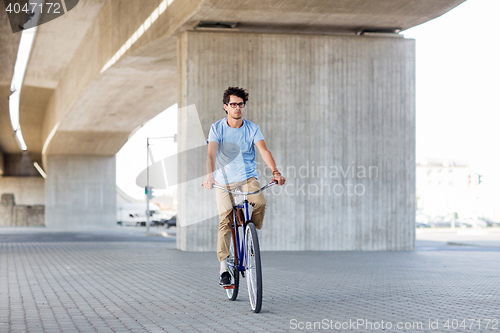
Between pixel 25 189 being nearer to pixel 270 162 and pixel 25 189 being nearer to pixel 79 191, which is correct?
pixel 79 191

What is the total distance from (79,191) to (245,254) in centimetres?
3680

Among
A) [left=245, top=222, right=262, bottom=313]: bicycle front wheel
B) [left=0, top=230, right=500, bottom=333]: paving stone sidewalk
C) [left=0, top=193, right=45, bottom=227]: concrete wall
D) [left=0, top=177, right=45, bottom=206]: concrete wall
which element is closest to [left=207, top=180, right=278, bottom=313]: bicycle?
[left=245, top=222, right=262, bottom=313]: bicycle front wheel

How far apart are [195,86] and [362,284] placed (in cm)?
722

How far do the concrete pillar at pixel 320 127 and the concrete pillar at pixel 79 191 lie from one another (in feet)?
91.8

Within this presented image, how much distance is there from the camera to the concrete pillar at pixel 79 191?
1597 inches

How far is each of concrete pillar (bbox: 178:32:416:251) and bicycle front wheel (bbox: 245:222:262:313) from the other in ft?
27.1

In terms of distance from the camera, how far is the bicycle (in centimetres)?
555

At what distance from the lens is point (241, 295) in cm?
689

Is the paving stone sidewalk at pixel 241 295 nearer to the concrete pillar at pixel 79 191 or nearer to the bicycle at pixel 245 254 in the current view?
the bicycle at pixel 245 254

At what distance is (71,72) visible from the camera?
2627cm

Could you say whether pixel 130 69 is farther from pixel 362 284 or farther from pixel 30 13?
pixel 362 284

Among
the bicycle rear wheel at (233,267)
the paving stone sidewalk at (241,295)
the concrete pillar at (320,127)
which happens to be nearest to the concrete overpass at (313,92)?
the concrete pillar at (320,127)

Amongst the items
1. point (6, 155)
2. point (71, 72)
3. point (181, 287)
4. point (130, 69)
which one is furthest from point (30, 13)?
point (6, 155)

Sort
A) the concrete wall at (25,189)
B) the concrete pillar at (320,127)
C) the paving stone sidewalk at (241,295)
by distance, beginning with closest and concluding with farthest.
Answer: the paving stone sidewalk at (241,295), the concrete pillar at (320,127), the concrete wall at (25,189)
